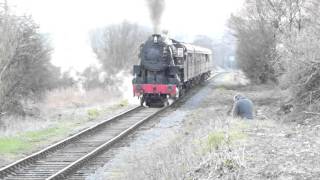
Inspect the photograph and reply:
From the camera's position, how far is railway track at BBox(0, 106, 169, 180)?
10.8m

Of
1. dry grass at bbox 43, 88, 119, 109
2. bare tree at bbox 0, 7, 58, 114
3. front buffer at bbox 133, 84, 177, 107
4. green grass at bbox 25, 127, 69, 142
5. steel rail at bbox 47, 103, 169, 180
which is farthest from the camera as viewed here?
dry grass at bbox 43, 88, 119, 109

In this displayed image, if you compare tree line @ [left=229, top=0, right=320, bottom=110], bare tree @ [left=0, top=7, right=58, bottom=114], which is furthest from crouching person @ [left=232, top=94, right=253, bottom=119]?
bare tree @ [left=0, top=7, right=58, bottom=114]

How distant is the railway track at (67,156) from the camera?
10.7 meters

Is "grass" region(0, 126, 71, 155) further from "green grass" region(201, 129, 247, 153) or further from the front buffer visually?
the front buffer


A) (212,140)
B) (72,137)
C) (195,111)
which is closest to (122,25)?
(195,111)

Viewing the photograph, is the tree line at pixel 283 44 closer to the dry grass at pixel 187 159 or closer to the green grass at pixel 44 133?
the dry grass at pixel 187 159

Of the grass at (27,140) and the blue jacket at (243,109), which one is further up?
the blue jacket at (243,109)

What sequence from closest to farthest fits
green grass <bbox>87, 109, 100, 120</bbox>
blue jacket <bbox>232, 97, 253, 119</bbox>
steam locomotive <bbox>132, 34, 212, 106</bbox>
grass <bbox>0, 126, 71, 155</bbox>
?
grass <bbox>0, 126, 71, 155</bbox> < blue jacket <bbox>232, 97, 253, 119</bbox> < green grass <bbox>87, 109, 100, 120</bbox> < steam locomotive <bbox>132, 34, 212, 106</bbox>

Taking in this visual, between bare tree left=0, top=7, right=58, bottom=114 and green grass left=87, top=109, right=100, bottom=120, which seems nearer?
green grass left=87, top=109, right=100, bottom=120

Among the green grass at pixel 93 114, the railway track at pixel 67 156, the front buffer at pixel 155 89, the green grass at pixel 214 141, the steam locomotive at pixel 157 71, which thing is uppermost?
the steam locomotive at pixel 157 71

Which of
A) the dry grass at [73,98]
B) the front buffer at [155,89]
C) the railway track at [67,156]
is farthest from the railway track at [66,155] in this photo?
the dry grass at [73,98]

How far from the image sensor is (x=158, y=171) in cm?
923

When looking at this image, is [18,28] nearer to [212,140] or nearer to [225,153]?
[212,140]

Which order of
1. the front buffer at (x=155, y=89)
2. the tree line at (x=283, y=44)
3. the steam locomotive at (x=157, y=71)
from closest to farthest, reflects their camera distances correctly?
the tree line at (x=283, y=44) → the front buffer at (x=155, y=89) → the steam locomotive at (x=157, y=71)
